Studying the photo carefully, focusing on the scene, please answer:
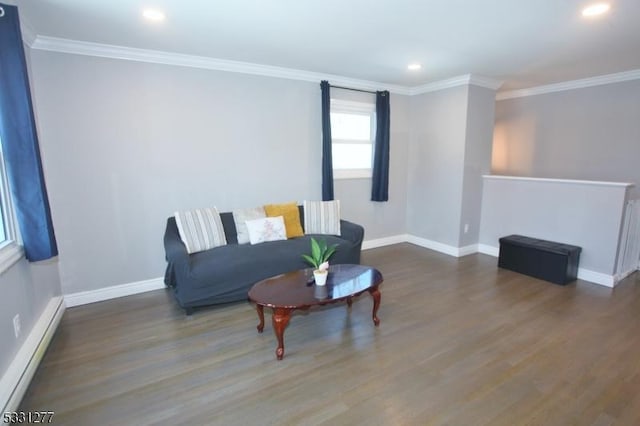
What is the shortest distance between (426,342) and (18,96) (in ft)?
10.7

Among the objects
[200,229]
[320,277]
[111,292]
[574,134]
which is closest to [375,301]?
[320,277]

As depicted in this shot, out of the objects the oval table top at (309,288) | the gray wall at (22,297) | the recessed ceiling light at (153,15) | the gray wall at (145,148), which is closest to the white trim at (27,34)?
the gray wall at (145,148)

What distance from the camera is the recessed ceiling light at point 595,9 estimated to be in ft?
7.62

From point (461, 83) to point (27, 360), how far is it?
16.6ft

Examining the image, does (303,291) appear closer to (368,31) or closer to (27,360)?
(27,360)

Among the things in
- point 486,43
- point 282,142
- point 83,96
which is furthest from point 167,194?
point 486,43

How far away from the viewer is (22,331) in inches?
89.1

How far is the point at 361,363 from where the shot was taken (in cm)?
235

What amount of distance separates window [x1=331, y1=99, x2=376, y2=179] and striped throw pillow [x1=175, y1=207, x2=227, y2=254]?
1.88 metres

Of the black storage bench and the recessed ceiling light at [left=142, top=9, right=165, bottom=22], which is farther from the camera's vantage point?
the black storage bench

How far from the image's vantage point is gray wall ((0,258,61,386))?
2012 millimetres

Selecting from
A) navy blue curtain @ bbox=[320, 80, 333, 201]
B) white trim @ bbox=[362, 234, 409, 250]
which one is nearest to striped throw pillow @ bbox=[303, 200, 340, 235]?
navy blue curtain @ bbox=[320, 80, 333, 201]

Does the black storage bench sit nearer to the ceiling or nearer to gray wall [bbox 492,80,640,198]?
gray wall [bbox 492,80,640,198]

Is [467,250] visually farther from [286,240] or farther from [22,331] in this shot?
[22,331]
